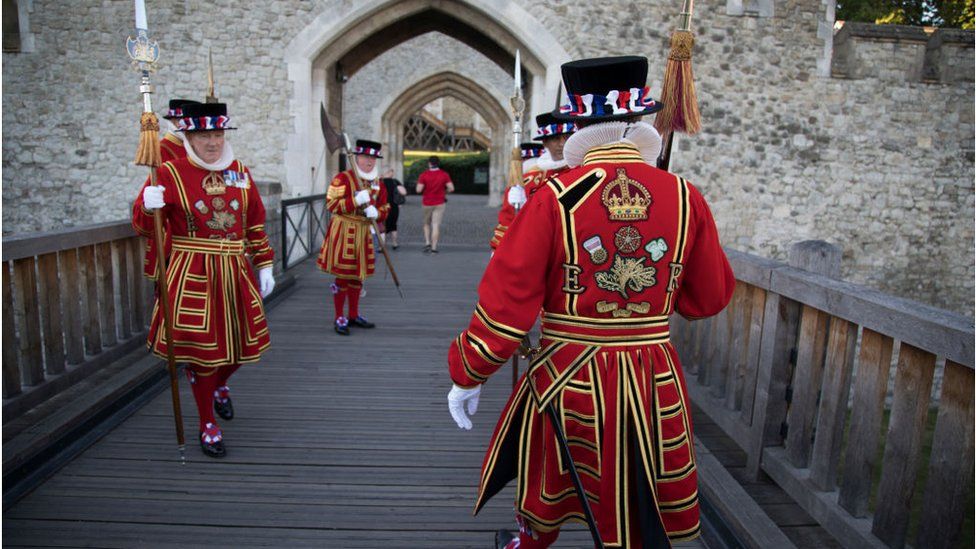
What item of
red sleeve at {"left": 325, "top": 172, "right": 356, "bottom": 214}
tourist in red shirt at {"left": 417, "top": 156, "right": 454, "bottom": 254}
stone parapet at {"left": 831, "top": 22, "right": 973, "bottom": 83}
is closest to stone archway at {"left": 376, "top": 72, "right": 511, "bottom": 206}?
tourist in red shirt at {"left": 417, "top": 156, "right": 454, "bottom": 254}

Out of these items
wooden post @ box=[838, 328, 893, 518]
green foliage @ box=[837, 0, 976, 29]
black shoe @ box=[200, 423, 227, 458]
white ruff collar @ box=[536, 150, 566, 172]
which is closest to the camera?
wooden post @ box=[838, 328, 893, 518]

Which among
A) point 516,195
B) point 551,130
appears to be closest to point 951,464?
point 551,130

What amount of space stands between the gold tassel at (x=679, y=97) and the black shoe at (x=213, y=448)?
272cm

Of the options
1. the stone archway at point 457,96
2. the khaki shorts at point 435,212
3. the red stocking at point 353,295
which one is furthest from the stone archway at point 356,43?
the stone archway at point 457,96

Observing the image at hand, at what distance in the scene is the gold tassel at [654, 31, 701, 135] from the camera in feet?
7.97

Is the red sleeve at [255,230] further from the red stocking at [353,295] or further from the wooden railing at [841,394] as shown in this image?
the wooden railing at [841,394]

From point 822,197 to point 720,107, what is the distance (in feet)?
8.38

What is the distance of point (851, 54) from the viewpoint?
11867 millimetres

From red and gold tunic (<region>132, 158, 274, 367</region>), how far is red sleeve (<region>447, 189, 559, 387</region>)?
2.01m

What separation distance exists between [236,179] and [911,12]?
73.7ft

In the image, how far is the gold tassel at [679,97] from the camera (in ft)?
7.97

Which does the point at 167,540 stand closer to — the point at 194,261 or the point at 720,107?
the point at 194,261

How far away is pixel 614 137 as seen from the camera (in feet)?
6.80

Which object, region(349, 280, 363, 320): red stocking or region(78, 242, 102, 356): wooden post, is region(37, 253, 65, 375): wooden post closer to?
region(78, 242, 102, 356): wooden post
